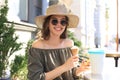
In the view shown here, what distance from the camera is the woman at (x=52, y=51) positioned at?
142 centimetres

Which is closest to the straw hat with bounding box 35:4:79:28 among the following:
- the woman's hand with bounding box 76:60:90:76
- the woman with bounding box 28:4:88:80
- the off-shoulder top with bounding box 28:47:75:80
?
the woman with bounding box 28:4:88:80

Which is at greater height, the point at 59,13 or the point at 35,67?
the point at 59,13

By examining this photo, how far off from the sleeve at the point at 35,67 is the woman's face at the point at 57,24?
0.20 meters

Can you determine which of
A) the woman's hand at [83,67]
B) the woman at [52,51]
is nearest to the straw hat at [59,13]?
the woman at [52,51]

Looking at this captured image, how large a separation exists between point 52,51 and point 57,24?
6.9 inches

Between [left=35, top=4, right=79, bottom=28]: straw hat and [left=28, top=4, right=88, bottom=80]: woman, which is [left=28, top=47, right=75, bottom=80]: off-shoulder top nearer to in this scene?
[left=28, top=4, right=88, bottom=80]: woman

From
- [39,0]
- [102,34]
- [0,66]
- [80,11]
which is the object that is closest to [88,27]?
[102,34]

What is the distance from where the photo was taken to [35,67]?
1419mm

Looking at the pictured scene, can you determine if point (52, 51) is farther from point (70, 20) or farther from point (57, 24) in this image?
point (70, 20)

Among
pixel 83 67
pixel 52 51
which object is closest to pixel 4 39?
pixel 52 51

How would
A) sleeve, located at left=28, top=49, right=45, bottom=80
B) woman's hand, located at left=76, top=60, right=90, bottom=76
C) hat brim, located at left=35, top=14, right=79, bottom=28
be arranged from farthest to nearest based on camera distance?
1. hat brim, located at left=35, top=14, right=79, bottom=28
2. woman's hand, located at left=76, top=60, right=90, bottom=76
3. sleeve, located at left=28, top=49, right=45, bottom=80

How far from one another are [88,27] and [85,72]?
790cm

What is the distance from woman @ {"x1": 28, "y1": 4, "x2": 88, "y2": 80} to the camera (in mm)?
1416

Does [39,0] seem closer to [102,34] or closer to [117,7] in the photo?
[117,7]
